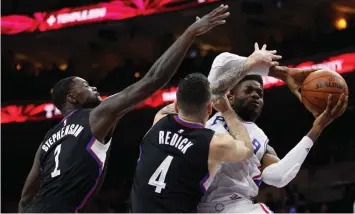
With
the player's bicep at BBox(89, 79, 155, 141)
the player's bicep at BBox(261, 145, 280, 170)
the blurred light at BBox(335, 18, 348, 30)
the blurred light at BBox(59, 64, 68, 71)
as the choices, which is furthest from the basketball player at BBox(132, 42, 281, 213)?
the blurred light at BBox(59, 64, 68, 71)

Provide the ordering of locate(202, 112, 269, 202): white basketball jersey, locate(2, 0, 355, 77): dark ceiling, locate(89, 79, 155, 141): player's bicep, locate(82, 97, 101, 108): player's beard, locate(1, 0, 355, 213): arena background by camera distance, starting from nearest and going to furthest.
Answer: locate(89, 79, 155, 141): player's bicep
locate(202, 112, 269, 202): white basketball jersey
locate(82, 97, 101, 108): player's beard
locate(1, 0, 355, 213): arena background
locate(2, 0, 355, 77): dark ceiling

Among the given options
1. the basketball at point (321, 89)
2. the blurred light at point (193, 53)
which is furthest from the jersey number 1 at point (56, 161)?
the blurred light at point (193, 53)

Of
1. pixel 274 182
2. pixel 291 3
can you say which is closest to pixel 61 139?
pixel 274 182

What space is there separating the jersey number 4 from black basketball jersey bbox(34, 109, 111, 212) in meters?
0.56

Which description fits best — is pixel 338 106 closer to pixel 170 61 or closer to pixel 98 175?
pixel 170 61

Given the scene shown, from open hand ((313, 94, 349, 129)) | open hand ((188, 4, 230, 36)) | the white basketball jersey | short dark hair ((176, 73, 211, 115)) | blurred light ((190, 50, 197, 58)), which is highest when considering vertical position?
open hand ((188, 4, 230, 36))

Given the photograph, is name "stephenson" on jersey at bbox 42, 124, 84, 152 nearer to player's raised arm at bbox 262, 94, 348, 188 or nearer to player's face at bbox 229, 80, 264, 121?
player's face at bbox 229, 80, 264, 121

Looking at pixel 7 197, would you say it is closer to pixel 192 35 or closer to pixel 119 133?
pixel 119 133

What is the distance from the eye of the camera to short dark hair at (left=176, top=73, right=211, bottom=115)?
3.69 metres

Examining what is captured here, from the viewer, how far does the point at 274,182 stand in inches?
167

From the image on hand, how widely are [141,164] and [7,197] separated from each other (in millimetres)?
13308

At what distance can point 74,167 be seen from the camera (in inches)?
158

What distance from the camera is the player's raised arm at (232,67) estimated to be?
4.07m

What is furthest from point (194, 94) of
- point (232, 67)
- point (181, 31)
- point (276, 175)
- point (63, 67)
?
point (63, 67)
